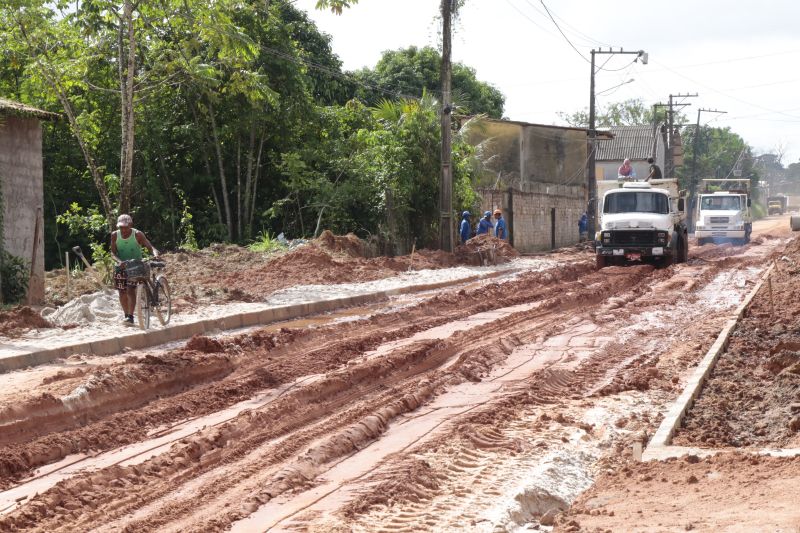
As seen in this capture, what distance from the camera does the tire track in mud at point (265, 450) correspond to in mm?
5906

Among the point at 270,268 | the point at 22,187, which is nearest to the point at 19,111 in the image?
the point at 22,187

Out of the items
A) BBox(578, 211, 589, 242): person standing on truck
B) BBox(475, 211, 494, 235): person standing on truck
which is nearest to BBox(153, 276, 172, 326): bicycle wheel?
BBox(475, 211, 494, 235): person standing on truck

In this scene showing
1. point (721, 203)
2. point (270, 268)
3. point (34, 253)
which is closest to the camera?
point (34, 253)

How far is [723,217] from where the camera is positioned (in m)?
42.8

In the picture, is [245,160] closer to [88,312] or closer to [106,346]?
[88,312]

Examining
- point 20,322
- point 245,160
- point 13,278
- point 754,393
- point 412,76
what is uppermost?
point 412,76

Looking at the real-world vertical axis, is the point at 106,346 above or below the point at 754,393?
above

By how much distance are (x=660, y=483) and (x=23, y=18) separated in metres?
19.0

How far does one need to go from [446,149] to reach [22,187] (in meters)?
13.3

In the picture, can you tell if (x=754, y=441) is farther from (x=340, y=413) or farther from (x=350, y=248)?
(x=350, y=248)

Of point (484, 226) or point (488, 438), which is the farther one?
point (484, 226)

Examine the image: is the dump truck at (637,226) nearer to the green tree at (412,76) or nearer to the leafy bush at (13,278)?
the leafy bush at (13,278)

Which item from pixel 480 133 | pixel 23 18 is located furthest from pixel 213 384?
pixel 480 133

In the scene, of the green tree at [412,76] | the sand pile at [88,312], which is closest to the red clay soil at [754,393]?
the sand pile at [88,312]
